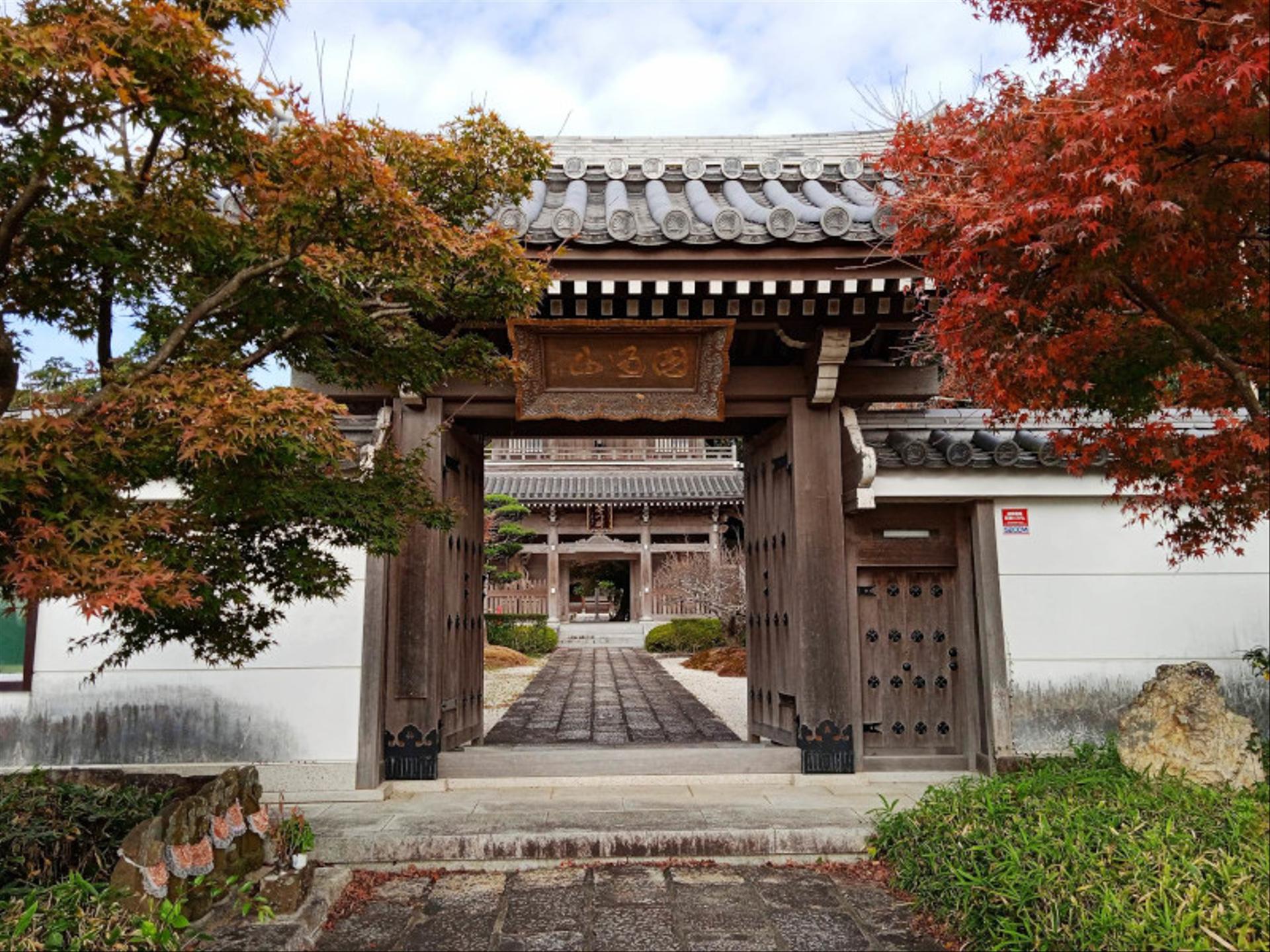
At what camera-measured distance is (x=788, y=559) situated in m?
6.89

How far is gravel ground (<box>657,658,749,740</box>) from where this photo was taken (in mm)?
10078

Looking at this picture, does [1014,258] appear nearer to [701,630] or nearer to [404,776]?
Answer: [404,776]

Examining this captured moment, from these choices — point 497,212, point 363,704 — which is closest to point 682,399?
point 497,212

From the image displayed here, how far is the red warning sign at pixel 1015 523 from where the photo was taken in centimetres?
667

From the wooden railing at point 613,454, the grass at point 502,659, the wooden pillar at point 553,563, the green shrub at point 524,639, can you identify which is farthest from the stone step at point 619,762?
the wooden railing at point 613,454

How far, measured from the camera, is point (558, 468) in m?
28.8

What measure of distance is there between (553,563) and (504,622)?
400 centimetres

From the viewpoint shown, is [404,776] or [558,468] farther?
[558,468]

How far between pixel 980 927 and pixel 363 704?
4293 mm

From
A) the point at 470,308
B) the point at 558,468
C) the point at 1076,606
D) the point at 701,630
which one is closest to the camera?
the point at 470,308

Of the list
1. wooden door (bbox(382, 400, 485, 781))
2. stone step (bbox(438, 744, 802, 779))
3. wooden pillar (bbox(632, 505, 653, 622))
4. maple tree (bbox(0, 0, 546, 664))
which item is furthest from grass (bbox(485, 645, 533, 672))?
maple tree (bbox(0, 0, 546, 664))

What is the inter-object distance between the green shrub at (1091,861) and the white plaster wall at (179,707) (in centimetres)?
389

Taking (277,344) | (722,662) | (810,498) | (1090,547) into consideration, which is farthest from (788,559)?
(722,662)

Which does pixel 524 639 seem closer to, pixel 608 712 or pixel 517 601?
pixel 517 601
